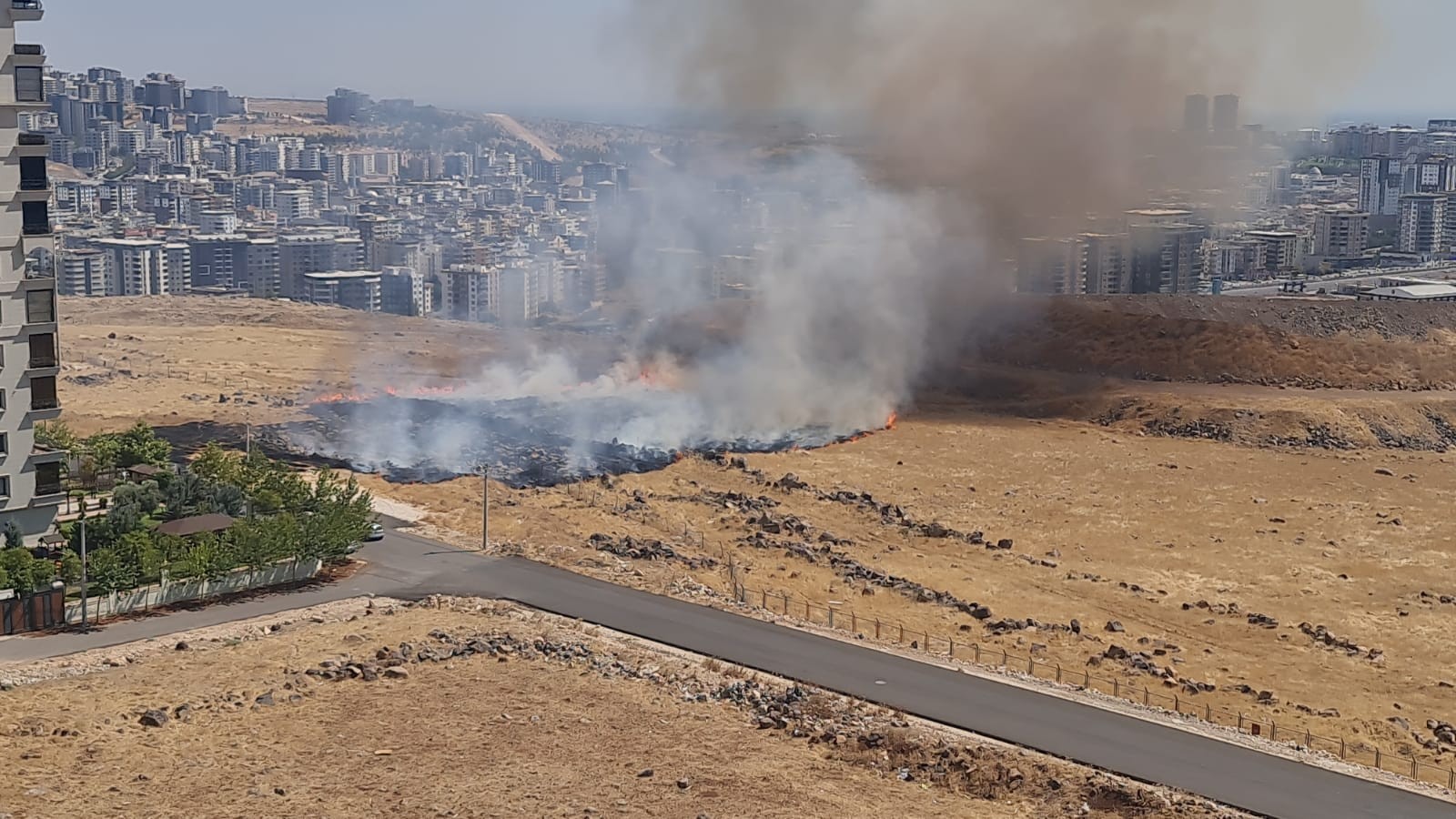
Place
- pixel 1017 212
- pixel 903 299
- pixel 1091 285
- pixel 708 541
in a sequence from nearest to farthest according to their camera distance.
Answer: pixel 708 541 → pixel 903 299 → pixel 1017 212 → pixel 1091 285

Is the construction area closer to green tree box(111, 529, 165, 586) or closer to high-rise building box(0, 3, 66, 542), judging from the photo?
green tree box(111, 529, 165, 586)

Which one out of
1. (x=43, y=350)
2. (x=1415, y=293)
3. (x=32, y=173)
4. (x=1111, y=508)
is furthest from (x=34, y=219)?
(x=1415, y=293)

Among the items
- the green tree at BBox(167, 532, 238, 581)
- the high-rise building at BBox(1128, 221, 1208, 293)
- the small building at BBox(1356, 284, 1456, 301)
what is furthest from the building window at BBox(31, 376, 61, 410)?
the high-rise building at BBox(1128, 221, 1208, 293)

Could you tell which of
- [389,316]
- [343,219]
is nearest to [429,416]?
[389,316]

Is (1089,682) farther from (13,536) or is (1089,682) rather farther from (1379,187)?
(1379,187)

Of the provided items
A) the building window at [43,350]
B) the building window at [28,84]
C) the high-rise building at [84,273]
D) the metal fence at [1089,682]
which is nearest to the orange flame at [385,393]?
the building window at [43,350]

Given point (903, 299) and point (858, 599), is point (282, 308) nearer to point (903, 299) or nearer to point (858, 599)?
point (903, 299)
